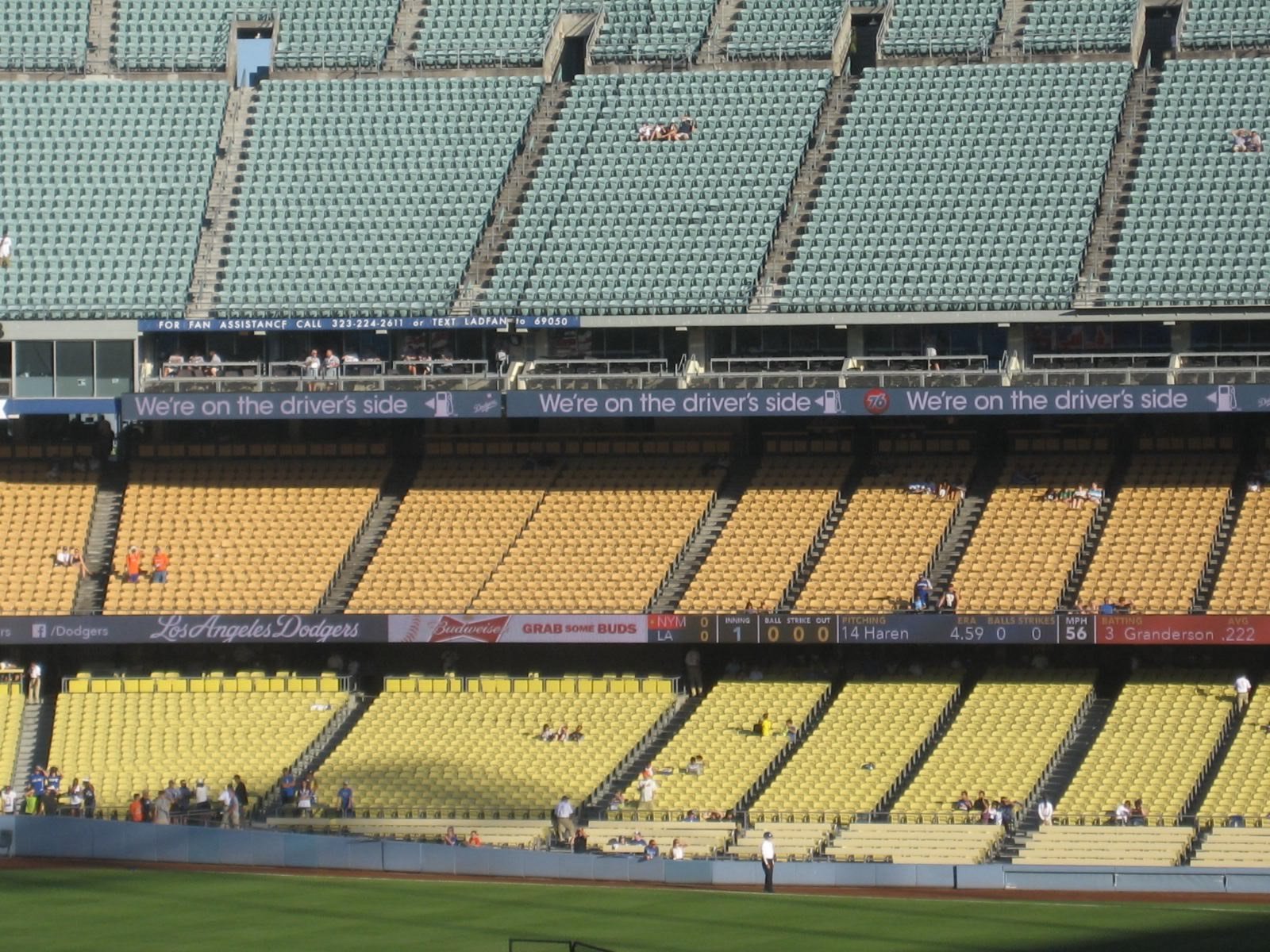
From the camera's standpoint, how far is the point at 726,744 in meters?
46.2

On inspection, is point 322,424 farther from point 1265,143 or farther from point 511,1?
point 1265,143

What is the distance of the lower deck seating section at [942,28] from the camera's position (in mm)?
56688

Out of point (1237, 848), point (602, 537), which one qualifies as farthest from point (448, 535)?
point (1237, 848)

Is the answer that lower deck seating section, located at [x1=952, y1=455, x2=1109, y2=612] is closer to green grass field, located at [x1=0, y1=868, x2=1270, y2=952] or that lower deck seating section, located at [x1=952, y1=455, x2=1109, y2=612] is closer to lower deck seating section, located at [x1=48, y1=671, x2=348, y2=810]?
green grass field, located at [x1=0, y1=868, x2=1270, y2=952]

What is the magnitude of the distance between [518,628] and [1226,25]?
21918 mm

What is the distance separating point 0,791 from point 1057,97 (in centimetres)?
2702

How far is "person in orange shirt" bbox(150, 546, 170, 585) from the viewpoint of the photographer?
50.6 meters

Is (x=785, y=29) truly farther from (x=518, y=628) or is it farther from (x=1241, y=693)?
(x=1241, y=693)

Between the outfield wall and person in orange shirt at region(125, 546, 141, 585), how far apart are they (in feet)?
24.4

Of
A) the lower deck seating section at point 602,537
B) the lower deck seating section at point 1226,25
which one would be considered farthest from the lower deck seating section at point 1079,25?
the lower deck seating section at point 602,537

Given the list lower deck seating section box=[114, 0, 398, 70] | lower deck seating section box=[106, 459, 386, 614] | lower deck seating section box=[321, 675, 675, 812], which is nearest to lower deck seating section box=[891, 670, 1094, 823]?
lower deck seating section box=[321, 675, 675, 812]

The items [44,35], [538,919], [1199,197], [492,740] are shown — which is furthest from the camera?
[44,35]

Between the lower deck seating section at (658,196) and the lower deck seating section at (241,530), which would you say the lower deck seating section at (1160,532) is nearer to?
the lower deck seating section at (658,196)

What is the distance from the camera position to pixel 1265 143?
52594mm
